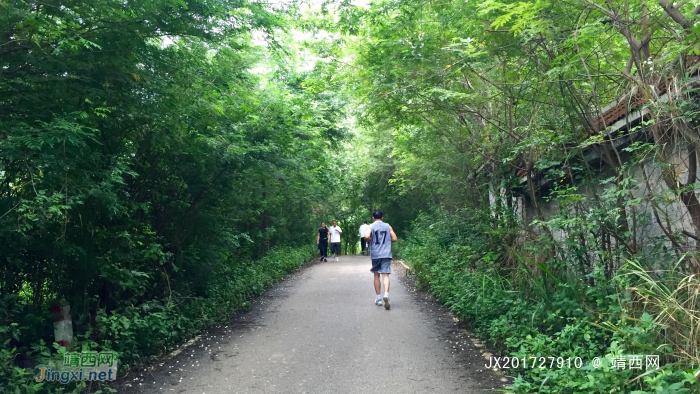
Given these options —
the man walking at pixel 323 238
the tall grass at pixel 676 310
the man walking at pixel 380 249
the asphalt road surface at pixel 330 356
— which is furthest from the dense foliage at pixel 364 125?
the man walking at pixel 323 238

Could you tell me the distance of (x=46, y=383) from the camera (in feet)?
15.7

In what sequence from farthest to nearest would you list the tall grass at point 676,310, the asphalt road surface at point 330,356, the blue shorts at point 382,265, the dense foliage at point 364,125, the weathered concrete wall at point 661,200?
the blue shorts at point 382,265 < the asphalt road surface at point 330,356 < the weathered concrete wall at point 661,200 < the dense foliage at point 364,125 < the tall grass at point 676,310

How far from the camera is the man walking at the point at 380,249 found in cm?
969

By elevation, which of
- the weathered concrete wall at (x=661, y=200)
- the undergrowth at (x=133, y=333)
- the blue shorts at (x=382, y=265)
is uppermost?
the weathered concrete wall at (x=661, y=200)

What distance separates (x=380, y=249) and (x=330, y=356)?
141 inches

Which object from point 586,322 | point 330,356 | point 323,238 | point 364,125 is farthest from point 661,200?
point 323,238

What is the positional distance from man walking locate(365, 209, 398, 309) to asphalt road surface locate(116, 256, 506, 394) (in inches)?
18.0

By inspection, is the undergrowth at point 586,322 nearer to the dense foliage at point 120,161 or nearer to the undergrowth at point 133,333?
the undergrowth at point 133,333

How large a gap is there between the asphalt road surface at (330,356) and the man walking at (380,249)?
1.50ft

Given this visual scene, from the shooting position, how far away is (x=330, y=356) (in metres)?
6.41

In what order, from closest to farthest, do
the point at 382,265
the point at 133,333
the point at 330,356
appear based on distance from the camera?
the point at 133,333
the point at 330,356
the point at 382,265

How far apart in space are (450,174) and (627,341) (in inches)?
329

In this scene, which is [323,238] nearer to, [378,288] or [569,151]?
[378,288]

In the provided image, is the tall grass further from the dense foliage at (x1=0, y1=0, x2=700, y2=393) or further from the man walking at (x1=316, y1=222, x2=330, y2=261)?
the man walking at (x1=316, y1=222, x2=330, y2=261)
